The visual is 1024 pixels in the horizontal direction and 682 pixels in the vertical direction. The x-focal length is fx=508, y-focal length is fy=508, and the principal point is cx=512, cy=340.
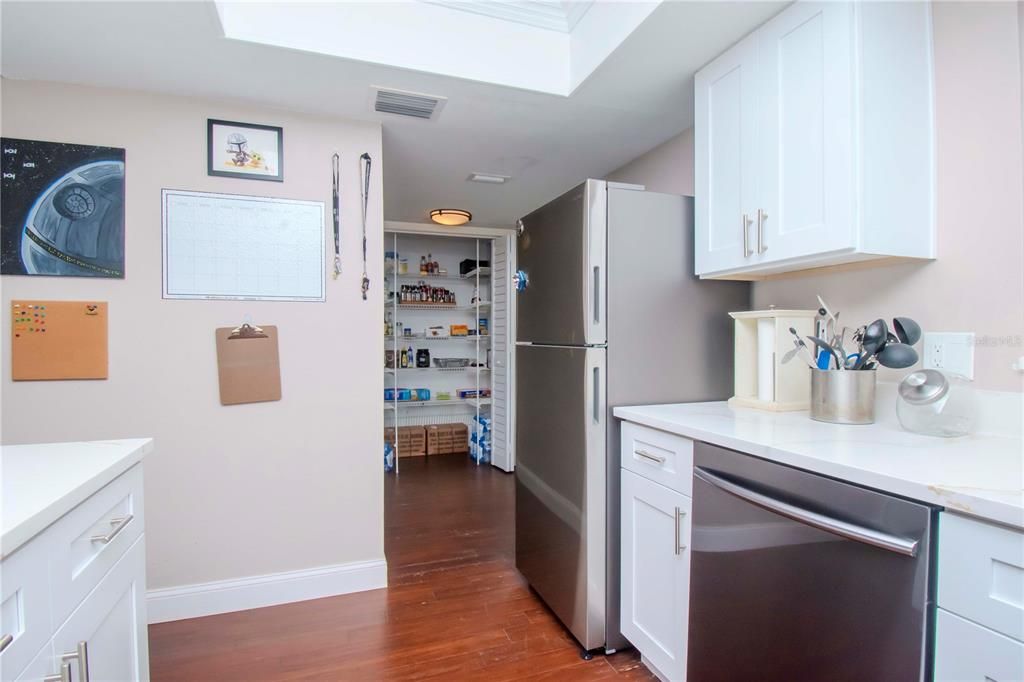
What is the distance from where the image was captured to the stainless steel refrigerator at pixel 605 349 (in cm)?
185

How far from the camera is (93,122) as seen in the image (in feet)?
6.61

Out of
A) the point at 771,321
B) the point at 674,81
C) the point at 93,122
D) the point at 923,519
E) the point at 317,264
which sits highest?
the point at 674,81

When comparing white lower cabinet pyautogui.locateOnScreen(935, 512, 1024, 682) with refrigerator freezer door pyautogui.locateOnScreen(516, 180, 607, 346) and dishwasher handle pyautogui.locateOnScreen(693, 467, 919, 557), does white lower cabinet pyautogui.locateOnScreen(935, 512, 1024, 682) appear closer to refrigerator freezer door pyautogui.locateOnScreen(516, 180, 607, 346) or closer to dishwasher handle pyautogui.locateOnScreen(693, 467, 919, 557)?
dishwasher handle pyautogui.locateOnScreen(693, 467, 919, 557)

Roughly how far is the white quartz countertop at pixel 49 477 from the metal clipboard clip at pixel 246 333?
985 millimetres

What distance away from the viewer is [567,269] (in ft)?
6.48

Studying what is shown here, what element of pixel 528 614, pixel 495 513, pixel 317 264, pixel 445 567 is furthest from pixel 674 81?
pixel 495 513

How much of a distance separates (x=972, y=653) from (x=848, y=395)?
30.4 inches

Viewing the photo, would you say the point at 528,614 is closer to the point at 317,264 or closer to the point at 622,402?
the point at 622,402

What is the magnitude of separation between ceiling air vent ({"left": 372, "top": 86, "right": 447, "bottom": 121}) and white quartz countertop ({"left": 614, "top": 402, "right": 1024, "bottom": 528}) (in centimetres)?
155

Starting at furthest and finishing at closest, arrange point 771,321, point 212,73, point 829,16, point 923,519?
1. point 212,73
2. point 771,321
3. point 829,16
4. point 923,519

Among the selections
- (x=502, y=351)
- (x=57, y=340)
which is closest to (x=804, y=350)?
(x=57, y=340)

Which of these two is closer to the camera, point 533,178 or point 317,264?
point 317,264

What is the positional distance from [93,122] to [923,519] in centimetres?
288

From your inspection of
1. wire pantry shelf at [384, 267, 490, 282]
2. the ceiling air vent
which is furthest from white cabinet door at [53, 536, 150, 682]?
wire pantry shelf at [384, 267, 490, 282]
